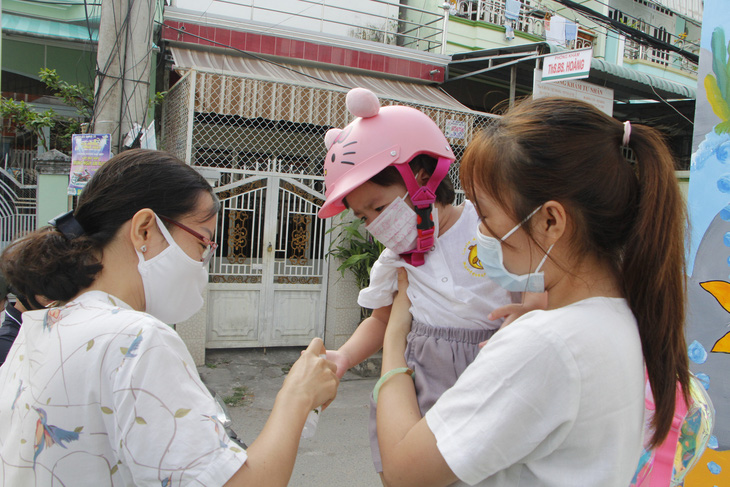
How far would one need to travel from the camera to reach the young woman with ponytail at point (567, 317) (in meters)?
0.83

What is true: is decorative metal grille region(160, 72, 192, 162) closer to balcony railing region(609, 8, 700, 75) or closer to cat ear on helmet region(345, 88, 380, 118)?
cat ear on helmet region(345, 88, 380, 118)

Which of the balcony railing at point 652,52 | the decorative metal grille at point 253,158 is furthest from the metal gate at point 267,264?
the balcony railing at point 652,52

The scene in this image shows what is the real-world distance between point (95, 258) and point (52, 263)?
85 mm

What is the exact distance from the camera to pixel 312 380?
1.26 metres

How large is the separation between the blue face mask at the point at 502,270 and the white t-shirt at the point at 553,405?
0.11m

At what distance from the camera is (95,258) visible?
119 cm

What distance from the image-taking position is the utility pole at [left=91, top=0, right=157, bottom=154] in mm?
3443

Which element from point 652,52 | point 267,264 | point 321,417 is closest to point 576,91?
point 267,264

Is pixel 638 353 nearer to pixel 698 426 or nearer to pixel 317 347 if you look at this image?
pixel 698 426

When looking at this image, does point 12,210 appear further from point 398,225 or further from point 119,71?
point 398,225

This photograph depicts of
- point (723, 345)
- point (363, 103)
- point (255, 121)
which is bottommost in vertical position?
point (723, 345)

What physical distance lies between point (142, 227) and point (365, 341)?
2.37 feet

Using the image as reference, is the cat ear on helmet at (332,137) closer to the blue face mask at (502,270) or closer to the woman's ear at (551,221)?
the blue face mask at (502,270)

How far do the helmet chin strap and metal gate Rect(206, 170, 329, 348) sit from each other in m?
4.37
